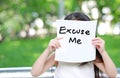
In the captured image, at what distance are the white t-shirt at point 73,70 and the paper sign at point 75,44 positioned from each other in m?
0.08

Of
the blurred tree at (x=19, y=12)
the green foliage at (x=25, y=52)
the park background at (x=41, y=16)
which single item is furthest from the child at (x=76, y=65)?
the blurred tree at (x=19, y=12)

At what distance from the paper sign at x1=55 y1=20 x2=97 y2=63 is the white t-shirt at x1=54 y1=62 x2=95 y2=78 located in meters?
0.08

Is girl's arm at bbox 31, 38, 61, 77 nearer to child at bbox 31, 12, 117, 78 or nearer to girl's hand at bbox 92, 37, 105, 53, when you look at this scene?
child at bbox 31, 12, 117, 78

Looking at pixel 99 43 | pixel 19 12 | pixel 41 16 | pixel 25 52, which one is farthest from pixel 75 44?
pixel 41 16

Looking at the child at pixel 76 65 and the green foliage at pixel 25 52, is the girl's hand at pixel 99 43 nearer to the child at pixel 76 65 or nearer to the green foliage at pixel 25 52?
the child at pixel 76 65

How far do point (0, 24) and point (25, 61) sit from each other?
2.34m

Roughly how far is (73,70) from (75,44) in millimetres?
127

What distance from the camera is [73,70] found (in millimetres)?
1665

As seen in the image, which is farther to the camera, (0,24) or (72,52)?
(0,24)

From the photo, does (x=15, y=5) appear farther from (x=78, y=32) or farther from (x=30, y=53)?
(x=78, y=32)

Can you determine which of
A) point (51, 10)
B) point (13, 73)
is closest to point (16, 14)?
point (51, 10)

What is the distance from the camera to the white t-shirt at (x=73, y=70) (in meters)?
1.66

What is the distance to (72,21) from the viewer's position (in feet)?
5.15

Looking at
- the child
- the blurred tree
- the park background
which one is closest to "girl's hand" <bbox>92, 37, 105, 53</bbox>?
the child
